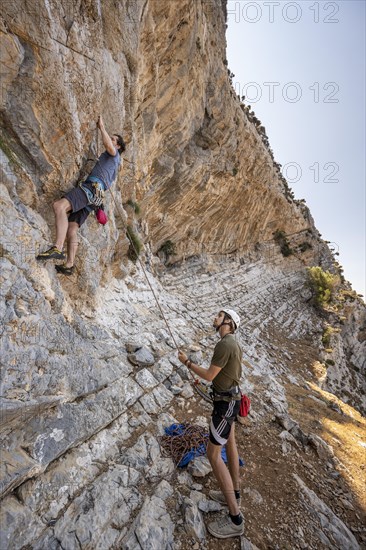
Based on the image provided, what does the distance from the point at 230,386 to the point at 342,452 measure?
4854mm

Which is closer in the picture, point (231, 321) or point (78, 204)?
point (231, 321)

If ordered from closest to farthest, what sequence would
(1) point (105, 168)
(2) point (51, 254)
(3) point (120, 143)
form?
1. (2) point (51, 254)
2. (1) point (105, 168)
3. (3) point (120, 143)

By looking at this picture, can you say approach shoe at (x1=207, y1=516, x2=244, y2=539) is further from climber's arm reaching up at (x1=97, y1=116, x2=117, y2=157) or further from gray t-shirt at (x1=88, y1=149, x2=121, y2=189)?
climber's arm reaching up at (x1=97, y1=116, x2=117, y2=157)

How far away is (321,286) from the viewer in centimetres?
2561

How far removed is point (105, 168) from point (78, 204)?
0.94 m

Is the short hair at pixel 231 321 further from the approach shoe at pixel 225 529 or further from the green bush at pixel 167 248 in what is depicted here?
the green bush at pixel 167 248

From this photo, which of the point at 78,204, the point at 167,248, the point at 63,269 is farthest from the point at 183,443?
the point at 167,248

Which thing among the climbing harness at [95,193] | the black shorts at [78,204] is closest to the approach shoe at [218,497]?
the black shorts at [78,204]

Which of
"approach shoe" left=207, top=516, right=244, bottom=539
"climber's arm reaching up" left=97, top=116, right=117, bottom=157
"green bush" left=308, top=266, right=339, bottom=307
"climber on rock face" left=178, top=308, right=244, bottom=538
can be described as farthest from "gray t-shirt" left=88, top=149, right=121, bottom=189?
"green bush" left=308, top=266, right=339, bottom=307

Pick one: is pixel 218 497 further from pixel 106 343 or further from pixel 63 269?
pixel 63 269

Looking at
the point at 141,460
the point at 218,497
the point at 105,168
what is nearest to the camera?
the point at 218,497

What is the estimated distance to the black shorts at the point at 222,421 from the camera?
3613mm

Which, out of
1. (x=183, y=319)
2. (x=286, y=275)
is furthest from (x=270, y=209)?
(x=183, y=319)

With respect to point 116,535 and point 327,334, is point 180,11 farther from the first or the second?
point 327,334
